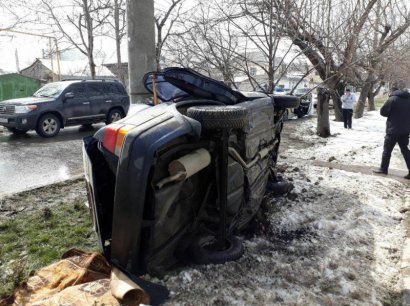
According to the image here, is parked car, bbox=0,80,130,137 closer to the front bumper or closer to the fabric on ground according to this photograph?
the front bumper

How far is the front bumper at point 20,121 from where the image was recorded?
37.9 ft

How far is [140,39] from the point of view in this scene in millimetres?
5262

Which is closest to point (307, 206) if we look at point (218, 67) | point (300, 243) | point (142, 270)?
point (300, 243)

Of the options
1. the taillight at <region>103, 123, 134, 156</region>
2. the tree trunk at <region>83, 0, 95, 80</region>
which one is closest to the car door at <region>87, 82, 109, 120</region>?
the tree trunk at <region>83, 0, 95, 80</region>

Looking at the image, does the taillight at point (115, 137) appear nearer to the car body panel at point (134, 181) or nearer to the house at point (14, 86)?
the car body panel at point (134, 181)

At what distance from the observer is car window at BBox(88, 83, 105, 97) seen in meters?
13.6

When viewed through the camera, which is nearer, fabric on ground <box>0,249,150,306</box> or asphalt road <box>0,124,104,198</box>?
fabric on ground <box>0,249,150,306</box>

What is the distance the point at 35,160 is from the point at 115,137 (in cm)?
671

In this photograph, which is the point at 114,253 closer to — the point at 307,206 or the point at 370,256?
the point at 370,256

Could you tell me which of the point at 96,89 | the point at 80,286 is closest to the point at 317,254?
the point at 80,286

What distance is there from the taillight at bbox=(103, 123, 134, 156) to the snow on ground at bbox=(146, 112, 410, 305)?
113 centimetres

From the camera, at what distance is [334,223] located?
4.40m

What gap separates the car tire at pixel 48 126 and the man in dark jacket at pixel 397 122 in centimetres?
964

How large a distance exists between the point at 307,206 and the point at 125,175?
3179 mm
